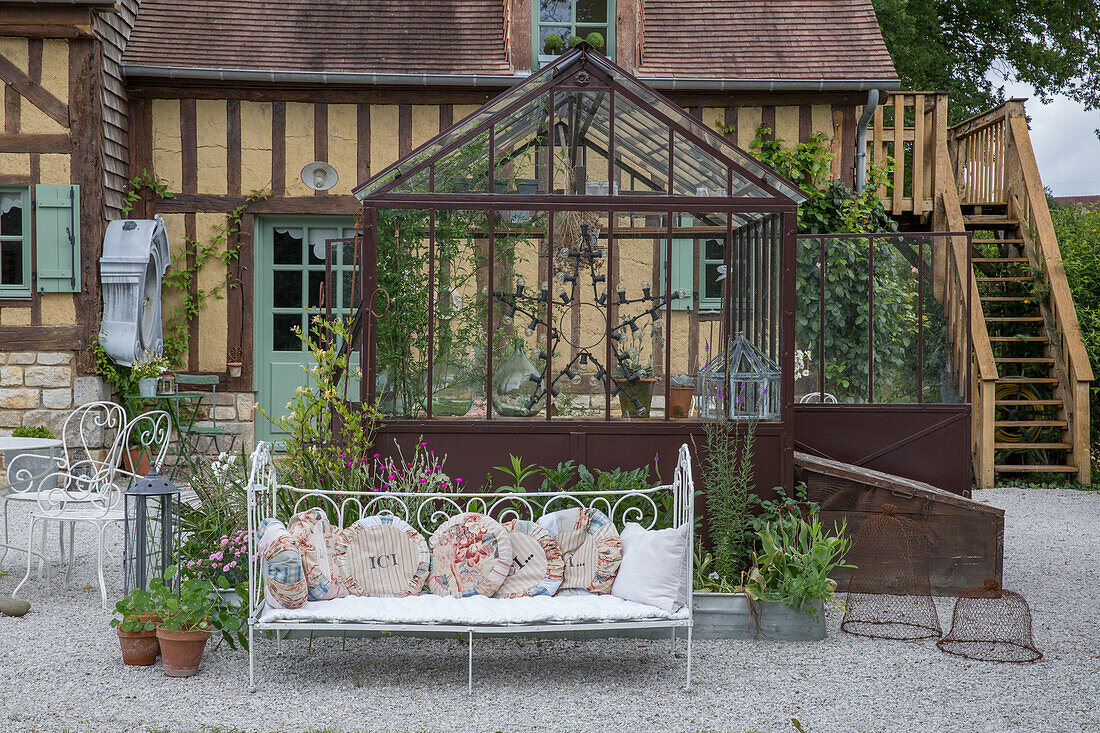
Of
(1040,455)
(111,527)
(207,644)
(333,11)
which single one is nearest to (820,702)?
(207,644)

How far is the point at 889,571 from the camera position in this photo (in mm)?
5430

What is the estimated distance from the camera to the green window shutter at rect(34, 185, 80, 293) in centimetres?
820

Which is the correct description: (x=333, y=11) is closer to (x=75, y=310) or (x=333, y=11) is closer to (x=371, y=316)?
(x=75, y=310)

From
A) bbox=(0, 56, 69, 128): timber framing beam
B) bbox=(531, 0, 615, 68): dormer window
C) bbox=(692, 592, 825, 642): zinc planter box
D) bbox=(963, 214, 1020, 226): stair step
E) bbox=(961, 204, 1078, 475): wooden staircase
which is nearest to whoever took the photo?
bbox=(692, 592, 825, 642): zinc planter box

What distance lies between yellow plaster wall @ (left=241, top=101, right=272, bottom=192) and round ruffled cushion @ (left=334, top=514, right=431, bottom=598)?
561 cm

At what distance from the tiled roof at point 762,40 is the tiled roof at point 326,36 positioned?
5.16 feet

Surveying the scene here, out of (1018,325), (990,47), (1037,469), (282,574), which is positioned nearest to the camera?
(282,574)

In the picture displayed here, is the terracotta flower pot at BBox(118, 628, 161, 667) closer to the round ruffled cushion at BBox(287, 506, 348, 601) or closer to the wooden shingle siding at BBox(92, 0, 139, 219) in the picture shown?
the round ruffled cushion at BBox(287, 506, 348, 601)

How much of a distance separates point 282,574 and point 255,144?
6084 mm

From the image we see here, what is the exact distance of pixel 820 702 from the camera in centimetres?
396

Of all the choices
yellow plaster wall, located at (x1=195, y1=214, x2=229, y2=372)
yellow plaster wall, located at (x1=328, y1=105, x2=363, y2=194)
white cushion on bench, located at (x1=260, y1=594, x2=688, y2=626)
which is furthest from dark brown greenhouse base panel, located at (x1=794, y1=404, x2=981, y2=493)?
yellow plaster wall, located at (x1=195, y1=214, x2=229, y2=372)

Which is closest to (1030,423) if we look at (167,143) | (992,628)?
(992,628)

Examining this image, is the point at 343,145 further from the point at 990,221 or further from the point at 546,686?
the point at 990,221

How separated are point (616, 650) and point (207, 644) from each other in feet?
6.24
